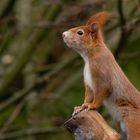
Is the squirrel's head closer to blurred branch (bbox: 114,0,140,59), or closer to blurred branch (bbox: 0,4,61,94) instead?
blurred branch (bbox: 114,0,140,59)

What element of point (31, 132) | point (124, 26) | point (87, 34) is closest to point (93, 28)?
point (87, 34)

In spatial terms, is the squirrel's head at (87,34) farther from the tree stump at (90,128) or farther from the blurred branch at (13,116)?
the blurred branch at (13,116)

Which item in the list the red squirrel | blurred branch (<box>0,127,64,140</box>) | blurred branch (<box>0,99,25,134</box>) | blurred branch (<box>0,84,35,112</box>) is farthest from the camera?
blurred branch (<box>0,99,25,134</box>)

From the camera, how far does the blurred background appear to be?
7.44 m

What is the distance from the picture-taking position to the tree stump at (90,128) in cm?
405

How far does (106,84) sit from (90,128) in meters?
0.89

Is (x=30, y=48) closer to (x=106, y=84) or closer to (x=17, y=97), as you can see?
(x=17, y=97)

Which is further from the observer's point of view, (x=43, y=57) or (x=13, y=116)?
(x=43, y=57)

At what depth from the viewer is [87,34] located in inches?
201

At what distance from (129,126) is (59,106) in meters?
4.13

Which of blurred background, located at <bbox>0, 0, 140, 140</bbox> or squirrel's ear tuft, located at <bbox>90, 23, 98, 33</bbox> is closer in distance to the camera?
squirrel's ear tuft, located at <bbox>90, 23, 98, 33</bbox>

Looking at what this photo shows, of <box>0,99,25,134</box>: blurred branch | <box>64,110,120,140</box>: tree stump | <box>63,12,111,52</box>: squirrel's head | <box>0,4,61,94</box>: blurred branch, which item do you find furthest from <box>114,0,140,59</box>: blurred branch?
<box>64,110,120,140</box>: tree stump

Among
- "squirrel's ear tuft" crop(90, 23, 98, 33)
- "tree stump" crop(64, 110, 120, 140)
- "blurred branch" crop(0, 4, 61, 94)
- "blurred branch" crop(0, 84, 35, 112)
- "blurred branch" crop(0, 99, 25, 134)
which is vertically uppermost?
"squirrel's ear tuft" crop(90, 23, 98, 33)

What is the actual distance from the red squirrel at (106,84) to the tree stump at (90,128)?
1.74 feet
